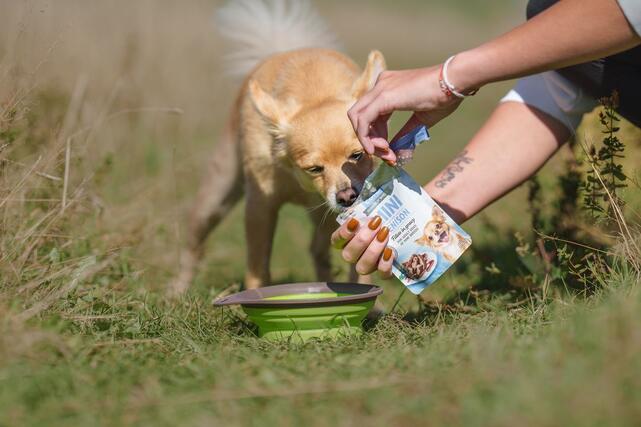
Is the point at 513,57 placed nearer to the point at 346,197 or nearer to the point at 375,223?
the point at 375,223

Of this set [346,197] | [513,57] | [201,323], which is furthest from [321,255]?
[513,57]

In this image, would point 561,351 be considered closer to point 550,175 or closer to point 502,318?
point 502,318

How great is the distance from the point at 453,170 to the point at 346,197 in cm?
47

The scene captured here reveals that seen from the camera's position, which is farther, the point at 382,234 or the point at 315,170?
the point at 315,170

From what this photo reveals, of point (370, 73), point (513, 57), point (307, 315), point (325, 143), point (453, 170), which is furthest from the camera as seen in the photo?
point (370, 73)

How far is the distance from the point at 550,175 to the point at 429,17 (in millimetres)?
17663

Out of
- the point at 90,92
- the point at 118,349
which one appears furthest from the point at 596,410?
the point at 90,92

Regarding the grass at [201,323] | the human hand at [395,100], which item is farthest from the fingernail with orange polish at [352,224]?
the grass at [201,323]

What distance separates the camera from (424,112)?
2.67m

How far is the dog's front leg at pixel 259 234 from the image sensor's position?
12.6 ft

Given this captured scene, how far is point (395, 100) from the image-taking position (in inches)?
95.0

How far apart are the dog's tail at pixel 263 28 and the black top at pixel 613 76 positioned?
2.06m

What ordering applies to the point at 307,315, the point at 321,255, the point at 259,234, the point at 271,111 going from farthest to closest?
1. the point at 321,255
2. the point at 259,234
3. the point at 271,111
4. the point at 307,315

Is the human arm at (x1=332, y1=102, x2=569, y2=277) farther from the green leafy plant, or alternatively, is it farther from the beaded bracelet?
the beaded bracelet
